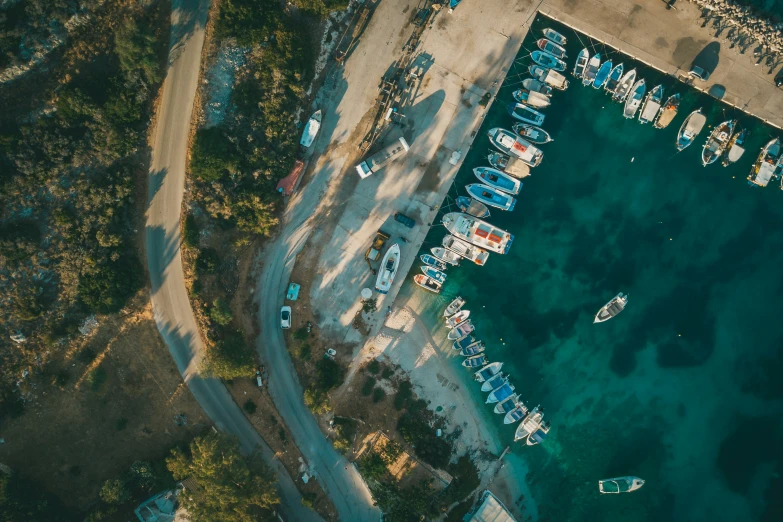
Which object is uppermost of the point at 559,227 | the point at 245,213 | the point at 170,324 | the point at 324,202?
the point at 559,227

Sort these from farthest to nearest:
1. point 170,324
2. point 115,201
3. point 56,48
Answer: point 170,324 < point 115,201 < point 56,48

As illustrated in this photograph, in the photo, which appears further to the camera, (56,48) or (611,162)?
(611,162)

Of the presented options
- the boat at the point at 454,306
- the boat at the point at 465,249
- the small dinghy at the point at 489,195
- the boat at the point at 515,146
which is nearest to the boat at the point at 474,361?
the boat at the point at 454,306

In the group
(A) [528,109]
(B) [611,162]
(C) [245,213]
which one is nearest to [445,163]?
(A) [528,109]

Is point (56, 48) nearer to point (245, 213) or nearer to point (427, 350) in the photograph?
point (245, 213)

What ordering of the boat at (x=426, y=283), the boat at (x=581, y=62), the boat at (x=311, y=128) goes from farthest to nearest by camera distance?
the boat at (x=426, y=283), the boat at (x=581, y=62), the boat at (x=311, y=128)

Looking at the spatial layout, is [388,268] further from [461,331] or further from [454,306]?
[461,331]

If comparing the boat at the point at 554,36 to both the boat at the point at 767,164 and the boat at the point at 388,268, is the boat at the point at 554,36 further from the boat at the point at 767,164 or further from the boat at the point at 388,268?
the boat at the point at 388,268

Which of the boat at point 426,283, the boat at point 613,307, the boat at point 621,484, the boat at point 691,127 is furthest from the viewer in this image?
the boat at point 621,484

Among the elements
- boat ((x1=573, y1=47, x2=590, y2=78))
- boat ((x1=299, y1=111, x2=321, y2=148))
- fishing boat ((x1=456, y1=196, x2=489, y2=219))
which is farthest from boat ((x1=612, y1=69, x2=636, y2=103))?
boat ((x1=299, y1=111, x2=321, y2=148))
